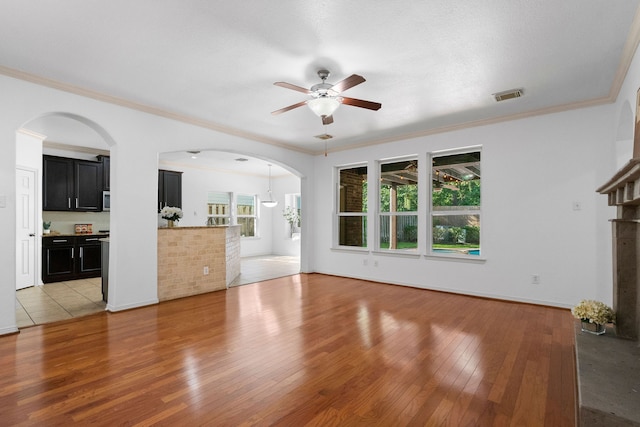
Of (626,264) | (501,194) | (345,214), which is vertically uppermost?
(501,194)

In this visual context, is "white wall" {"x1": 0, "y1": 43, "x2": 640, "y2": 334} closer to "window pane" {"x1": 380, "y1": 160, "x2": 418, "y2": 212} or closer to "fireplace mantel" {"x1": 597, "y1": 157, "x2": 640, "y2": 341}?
"window pane" {"x1": 380, "y1": 160, "x2": 418, "y2": 212}

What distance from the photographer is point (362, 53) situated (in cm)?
295

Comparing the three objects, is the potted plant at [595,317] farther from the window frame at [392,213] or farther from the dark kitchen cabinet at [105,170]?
the dark kitchen cabinet at [105,170]

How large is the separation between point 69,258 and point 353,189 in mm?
5862

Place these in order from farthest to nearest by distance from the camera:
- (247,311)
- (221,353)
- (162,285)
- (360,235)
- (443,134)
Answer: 1. (360,235)
2. (443,134)
3. (162,285)
4. (247,311)
5. (221,353)

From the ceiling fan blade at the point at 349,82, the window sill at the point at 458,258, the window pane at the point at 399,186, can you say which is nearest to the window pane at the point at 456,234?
the window sill at the point at 458,258

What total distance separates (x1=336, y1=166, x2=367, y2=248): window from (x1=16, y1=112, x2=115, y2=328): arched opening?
4.32 meters

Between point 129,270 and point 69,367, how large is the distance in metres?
1.79

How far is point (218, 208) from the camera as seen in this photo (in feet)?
31.7

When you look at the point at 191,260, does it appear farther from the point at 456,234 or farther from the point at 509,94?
the point at 509,94

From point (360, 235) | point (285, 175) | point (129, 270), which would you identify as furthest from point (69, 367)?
point (285, 175)

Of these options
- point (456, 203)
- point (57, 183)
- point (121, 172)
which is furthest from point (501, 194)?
point (57, 183)

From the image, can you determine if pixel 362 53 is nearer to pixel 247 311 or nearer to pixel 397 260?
pixel 247 311

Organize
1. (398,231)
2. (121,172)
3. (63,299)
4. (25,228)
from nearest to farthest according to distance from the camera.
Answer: (121,172), (63,299), (25,228), (398,231)
